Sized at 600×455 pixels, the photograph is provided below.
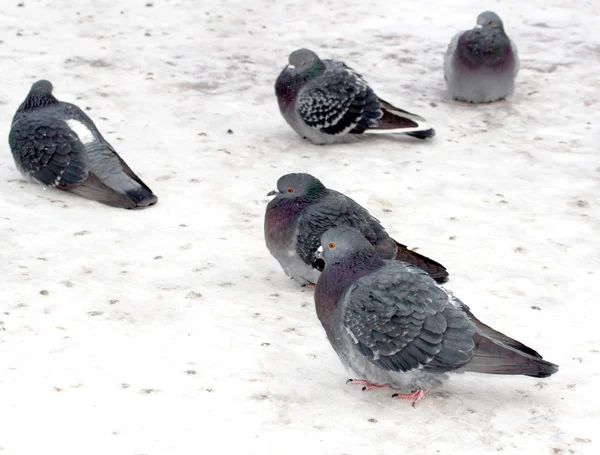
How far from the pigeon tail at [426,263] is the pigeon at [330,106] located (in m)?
2.76

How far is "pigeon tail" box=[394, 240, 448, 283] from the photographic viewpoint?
215 inches

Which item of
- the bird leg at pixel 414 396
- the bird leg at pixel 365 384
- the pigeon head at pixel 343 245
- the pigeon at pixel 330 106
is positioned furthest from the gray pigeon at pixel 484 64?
the bird leg at pixel 414 396

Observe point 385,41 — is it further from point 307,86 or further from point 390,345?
point 390,345

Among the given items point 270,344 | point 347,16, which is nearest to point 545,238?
point 270,344

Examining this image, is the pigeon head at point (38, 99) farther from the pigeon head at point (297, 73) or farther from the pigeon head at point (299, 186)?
the pigeon head at point (299, 186)

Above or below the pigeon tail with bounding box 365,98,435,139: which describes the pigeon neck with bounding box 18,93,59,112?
above

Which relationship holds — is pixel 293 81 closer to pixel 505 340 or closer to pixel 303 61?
pixel 303 61

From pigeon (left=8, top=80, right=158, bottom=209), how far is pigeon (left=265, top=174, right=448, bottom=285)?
4.83 feet

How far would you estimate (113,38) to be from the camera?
10609 mm

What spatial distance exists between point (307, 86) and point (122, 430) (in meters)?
4.72

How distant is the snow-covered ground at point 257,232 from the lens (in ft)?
14.0

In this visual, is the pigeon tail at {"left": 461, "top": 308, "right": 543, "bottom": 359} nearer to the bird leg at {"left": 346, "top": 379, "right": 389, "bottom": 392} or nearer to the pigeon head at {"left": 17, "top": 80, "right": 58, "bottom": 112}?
the bird leg at {"left": 346, "top": 379, "right": 389, "bottom": 392}

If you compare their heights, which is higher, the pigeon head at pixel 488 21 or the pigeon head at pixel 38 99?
the pigeon head at pixel 488 21

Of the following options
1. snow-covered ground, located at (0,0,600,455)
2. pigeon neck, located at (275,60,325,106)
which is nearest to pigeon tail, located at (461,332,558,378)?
snow-covered ground, located at (0,0,600,455)
